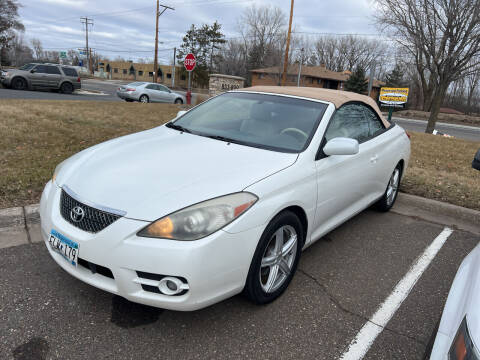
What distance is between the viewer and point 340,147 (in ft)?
9.65

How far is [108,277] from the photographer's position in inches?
87.1

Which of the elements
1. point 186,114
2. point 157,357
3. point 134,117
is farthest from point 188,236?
point 134,117

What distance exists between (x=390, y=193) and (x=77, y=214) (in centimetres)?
381

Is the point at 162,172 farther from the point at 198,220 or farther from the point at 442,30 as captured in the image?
the point at 442,30

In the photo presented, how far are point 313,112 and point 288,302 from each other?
5.41 feet

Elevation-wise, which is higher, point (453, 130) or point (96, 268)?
point (96, 268)

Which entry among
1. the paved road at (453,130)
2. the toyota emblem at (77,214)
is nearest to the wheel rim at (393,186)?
the toyota emblem at (77,214)

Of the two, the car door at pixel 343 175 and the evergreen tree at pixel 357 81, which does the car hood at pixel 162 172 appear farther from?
the evergreen tree at pixel 357 81

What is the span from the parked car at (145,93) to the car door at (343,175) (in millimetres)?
17706

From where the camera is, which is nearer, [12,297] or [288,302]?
[12,297]

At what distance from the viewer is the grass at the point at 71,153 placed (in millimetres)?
4512

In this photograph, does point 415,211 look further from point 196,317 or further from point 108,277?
point 108,277

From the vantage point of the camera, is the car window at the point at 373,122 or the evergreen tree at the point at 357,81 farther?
the evergreen tree at the point at 357,81

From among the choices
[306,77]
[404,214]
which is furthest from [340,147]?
[306,77]
